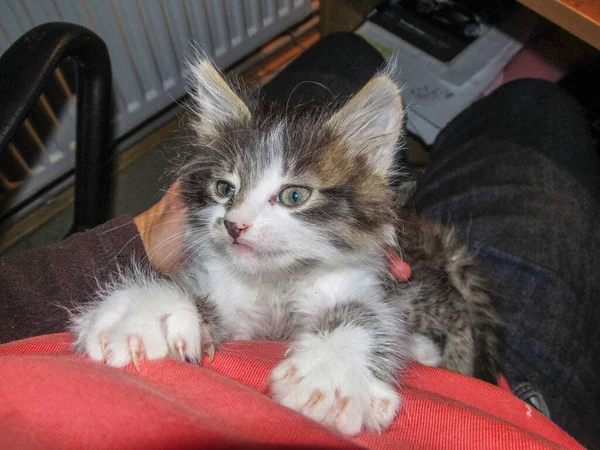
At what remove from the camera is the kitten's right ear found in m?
1.17

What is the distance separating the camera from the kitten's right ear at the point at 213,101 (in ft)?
3.84

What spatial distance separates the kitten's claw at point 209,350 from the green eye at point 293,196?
1.17 feet

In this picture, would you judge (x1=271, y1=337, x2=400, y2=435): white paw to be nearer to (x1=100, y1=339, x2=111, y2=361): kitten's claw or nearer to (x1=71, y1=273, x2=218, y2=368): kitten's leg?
(x1=71, y1=273, x2=218, y2=368): kitten's leg

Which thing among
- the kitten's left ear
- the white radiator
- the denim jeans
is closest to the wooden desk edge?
the denim jeans

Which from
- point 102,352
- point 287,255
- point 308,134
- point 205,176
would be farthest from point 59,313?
point 308,134

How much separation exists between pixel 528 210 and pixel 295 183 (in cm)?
96

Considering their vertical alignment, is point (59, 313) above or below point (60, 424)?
below

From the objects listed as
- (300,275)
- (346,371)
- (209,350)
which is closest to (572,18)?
(300,275)

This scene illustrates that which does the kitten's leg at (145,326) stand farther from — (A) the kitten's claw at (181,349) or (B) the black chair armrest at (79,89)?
(B) the black chair armrest at (79,89)

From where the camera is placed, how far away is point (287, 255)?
3.30 ft

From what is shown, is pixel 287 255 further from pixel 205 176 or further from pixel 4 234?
pixel 4 234

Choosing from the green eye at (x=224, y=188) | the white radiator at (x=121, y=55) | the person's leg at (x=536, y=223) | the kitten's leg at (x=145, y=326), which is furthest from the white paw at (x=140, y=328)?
the white radiator at (x=121, y=55)

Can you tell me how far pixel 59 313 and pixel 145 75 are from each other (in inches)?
59.0

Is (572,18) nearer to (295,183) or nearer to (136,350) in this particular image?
(295,183)
